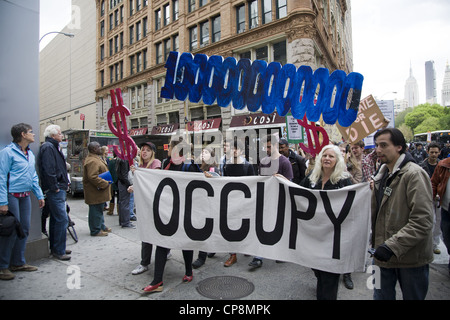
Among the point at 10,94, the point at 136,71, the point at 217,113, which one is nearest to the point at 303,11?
the point at 217,113

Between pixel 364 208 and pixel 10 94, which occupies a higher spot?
pixel 10 94

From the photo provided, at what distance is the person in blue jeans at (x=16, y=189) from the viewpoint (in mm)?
3736

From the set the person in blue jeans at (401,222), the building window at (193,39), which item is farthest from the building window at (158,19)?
the person in blue jeans at (401,222)

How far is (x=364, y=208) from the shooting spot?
9.14 ft

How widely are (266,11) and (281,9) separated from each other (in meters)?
1.26

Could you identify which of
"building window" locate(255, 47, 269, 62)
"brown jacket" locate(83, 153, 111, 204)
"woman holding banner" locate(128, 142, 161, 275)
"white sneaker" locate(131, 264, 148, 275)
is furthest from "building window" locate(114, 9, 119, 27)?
"white sneaker" locate(131, 264, 148, 275)

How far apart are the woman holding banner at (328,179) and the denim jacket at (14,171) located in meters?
3.90

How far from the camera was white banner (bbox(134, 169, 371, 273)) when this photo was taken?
282 cm

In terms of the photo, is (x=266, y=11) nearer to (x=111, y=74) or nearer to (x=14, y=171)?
(x=14, y=171)

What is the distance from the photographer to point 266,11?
65.0 feet

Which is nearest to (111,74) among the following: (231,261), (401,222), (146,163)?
(146,163)

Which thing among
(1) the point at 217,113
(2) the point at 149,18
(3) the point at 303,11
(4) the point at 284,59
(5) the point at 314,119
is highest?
(2) the point at 149,18

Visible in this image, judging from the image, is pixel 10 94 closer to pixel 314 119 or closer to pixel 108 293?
pixel 108 293

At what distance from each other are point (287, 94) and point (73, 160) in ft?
36.0
